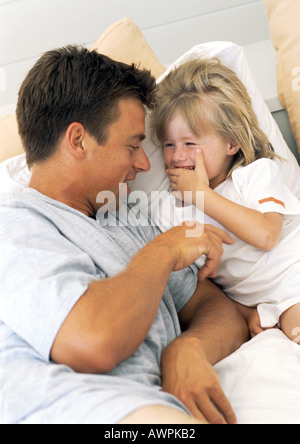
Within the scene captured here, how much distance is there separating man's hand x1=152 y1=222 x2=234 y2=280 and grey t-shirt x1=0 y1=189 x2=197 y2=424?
13 cm

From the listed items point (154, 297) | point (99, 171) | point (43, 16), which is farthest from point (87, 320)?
point (43, 16)

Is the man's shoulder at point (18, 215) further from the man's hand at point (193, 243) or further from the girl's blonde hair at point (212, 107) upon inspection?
the girl's blonde hair at point (212, 107)

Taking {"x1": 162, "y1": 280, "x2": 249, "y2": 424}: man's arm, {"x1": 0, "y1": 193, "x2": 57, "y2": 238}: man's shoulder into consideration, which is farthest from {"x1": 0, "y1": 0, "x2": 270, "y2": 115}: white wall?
{"x1": 162, "y1": 280, "x2": 249, "y2": 424}: man's arm

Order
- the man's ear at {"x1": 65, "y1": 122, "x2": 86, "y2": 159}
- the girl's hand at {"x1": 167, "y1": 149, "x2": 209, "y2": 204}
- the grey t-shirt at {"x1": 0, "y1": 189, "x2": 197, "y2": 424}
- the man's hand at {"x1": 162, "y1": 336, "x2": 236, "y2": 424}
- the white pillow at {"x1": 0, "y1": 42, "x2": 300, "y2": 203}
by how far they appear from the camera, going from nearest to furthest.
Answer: the grey t-shirt at {"x1": 0, "y1": 189, "x2": 197, "y2": 424}, the man's hand at {"x1": 162, "y1": 336, "x2": 236, "y2": 424}, the man's ear at {"x1": 65, "y1": 122, "x2": 86, "y2": 159}, the girl's hand at {"x1": 167, "y1": 149, "x2": 209, "y2": 204}, the white pillow at {"x1": 0, "y1": 42, "x2": 300, "y2": 203}

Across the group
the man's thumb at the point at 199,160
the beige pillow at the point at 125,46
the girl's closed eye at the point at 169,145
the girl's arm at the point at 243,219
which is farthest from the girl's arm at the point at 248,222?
the beige pillow at the point at 125,46

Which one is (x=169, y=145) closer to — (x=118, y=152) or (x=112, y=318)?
(x=118, y=152)

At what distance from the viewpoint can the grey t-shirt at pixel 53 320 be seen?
31.5 inches

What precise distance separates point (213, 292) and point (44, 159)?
555mm

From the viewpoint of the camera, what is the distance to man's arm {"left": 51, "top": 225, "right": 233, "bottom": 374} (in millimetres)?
844

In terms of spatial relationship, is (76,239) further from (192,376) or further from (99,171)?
(192,376)

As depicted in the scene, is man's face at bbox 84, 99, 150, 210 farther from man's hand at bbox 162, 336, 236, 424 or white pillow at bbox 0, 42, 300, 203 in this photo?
man's hand at bbox 162, 336, 236, 424

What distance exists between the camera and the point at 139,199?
147 centimetres

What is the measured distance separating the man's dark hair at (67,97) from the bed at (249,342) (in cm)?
A: 19
